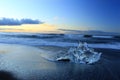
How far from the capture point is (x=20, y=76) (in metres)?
5.22

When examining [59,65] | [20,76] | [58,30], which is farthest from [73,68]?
[58,30]

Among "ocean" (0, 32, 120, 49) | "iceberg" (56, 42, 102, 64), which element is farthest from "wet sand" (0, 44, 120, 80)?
"ocean" (0, 32, 120, 49)

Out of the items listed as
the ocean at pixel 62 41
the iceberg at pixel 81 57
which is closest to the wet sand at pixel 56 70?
the iceberg at pixel 81 57

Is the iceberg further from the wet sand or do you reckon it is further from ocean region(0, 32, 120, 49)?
ocean region(0, 32, 120, 49)

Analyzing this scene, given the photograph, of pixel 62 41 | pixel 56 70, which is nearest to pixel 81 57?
pixel 56 70

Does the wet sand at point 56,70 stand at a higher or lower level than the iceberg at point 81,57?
lower

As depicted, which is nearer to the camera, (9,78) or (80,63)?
(9,78)

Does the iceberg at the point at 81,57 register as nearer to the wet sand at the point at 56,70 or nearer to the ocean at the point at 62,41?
the wet sand at the point at 56,70

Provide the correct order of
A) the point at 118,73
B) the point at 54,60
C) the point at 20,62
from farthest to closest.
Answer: the point at 54,60 → the point at 20,62 → the point at 118,73

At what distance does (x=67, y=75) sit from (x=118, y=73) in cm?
153

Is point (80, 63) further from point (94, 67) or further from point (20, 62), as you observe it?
point (20, 62)

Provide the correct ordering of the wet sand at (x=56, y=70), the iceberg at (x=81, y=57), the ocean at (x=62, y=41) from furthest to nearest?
the ocean at (x=62, y=41) < the iceberg at (x=81, y=57) < the wet sand at (x=56, y=70)

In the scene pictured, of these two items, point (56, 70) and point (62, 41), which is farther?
point (62, 41)

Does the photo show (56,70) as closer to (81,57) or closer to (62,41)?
(81,57)
